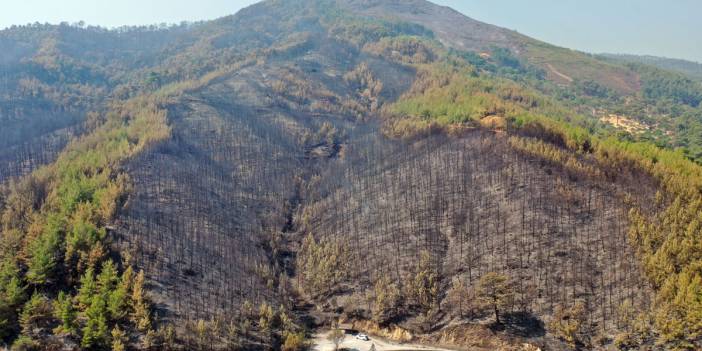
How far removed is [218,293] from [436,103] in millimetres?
64021

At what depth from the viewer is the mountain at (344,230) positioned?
141 feet

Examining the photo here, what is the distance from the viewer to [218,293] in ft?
164

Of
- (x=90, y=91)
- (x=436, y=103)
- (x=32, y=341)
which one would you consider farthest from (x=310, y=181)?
(x=90, y=91)

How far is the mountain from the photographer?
42969 mm

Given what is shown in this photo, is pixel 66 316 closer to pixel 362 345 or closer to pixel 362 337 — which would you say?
Answer: pixel 362 345

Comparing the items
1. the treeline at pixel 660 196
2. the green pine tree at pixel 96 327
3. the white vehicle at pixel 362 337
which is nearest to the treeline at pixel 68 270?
the green pine tree at pixel 96 327

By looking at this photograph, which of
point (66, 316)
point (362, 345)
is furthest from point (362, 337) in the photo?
point (66, 316)

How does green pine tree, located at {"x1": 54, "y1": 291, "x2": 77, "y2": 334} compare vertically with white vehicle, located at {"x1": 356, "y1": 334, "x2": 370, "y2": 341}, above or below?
above

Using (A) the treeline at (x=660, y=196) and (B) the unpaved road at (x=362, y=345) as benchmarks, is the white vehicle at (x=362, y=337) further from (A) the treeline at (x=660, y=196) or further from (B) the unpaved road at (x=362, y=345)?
(A) the treeline at (x=660, y=196)

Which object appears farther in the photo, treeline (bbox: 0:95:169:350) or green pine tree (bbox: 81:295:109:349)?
Result: treeline (bbox: 0:95:169:350)

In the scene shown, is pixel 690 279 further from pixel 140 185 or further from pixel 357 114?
pixel 357 114

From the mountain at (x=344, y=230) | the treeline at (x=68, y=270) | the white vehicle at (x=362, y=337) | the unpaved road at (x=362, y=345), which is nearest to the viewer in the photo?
the treeline at (x=68, y=270)

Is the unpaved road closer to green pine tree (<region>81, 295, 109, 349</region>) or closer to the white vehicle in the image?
the white vehicle

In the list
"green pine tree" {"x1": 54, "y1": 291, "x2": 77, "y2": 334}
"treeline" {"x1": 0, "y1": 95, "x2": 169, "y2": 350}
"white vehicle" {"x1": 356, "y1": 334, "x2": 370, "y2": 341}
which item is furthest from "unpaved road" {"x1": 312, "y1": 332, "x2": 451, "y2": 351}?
"green pine tree" {"x1": 54, "y1": 291, "x2": 77, "y2": 334}
